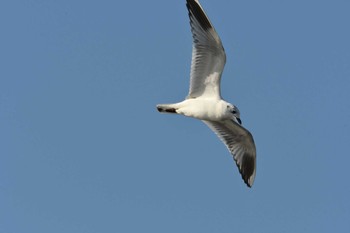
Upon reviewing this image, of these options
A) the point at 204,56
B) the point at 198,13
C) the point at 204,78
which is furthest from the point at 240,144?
the point at 198,13

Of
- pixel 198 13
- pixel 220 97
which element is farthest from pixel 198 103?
pixel 198 13

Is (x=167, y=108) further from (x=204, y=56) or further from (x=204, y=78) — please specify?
(x=204, y=56)

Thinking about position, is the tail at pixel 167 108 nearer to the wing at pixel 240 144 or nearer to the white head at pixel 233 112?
the white head at pixel 233 112

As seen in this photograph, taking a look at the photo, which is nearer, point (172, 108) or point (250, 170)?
point (172, 108)

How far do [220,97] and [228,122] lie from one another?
3.54 ft

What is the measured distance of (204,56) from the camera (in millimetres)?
18047

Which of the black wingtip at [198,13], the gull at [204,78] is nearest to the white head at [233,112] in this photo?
the gull at [204,78]

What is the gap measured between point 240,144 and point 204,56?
2457mm

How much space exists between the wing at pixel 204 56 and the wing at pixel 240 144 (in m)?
1.25

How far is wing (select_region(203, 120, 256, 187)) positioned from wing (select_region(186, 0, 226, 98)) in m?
1.25

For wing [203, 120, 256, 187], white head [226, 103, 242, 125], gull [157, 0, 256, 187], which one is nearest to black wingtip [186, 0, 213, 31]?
gull [157, 0, 256, 187]

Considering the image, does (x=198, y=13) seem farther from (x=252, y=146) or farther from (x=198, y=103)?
(x=252, y=146)

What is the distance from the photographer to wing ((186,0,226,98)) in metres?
17.8

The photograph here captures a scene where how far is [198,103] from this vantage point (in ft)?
59.8
